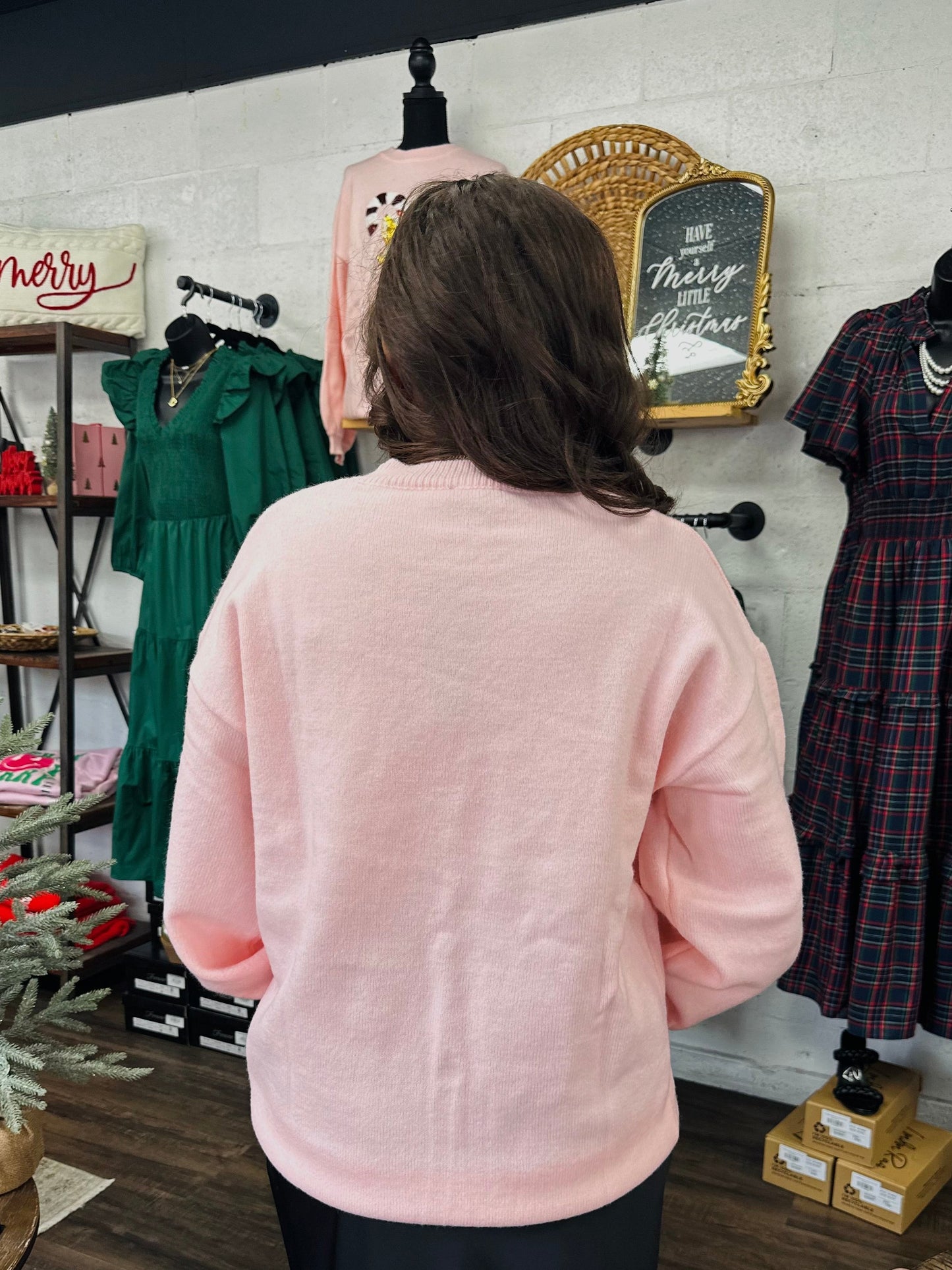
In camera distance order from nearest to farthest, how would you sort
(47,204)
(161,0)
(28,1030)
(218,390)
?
(28,1030)
(218,390)
(161,0)
(47,204)

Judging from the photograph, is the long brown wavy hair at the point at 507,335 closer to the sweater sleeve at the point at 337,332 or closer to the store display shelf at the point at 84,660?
the sweater sleeve at the point at 337,332

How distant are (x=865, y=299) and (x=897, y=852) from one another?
1.21 meters

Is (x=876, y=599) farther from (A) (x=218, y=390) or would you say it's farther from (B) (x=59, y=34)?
(B) (x=59, y=34)

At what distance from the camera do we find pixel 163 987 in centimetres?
284

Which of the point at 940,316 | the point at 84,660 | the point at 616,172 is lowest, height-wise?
the point at 84,660

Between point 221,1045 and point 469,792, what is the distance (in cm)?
225

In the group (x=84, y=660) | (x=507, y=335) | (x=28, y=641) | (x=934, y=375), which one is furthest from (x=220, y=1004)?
(x=507, y=335)

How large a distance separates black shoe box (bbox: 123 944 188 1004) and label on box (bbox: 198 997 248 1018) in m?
0.06

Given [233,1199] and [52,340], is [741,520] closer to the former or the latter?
[233,1199]

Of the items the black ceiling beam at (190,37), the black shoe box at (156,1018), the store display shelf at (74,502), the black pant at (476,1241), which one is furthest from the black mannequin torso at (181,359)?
the black pant at (476,1241)

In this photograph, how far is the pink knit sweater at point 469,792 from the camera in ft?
2.77

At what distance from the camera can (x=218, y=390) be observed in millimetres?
2654

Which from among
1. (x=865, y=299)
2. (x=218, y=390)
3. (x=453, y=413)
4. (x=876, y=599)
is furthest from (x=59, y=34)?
(x=453, y=413)

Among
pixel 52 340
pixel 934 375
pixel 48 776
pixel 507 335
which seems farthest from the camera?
pixel 48 776
